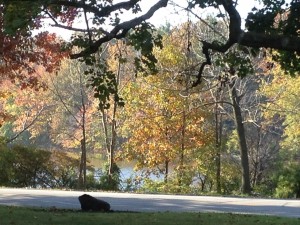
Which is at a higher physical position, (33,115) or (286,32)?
(33,115)

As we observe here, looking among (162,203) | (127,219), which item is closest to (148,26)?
(127,219)

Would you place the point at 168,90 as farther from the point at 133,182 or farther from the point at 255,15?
the point at 255,15

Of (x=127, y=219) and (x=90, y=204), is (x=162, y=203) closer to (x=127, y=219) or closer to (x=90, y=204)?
(x=90, y=204)

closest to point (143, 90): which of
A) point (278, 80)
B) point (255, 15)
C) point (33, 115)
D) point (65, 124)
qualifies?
point (278, 80)

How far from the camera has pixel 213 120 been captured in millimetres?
33781

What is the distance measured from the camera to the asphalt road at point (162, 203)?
1712 cm

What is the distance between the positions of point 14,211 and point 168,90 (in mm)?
16760

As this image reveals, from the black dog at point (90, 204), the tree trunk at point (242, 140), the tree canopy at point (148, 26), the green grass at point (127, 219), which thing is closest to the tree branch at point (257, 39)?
the tree canopy at point (148, 26)

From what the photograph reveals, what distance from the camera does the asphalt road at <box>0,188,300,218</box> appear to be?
17.1m

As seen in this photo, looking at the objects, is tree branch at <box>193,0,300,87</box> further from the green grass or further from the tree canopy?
the green grass

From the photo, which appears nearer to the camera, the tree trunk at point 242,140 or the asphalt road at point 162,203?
the asphalt road at point 162,203

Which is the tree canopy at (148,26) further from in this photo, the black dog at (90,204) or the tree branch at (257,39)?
the black dog at (90,204)

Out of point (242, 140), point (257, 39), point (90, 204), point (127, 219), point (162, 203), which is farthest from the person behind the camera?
point (242, 140)

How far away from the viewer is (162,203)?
61.3 feet
